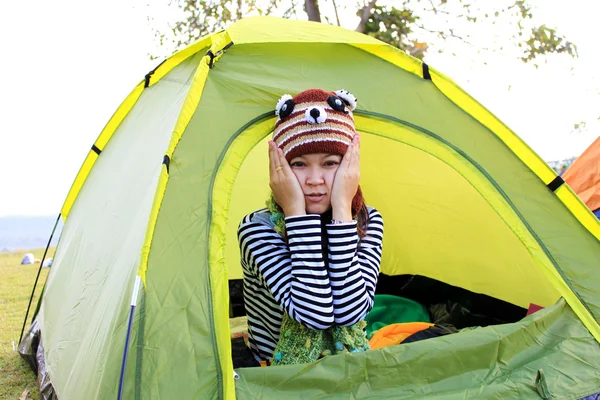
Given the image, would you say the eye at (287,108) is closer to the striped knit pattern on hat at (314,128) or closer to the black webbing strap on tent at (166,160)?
the striped knit pattern on hat at (314,128)

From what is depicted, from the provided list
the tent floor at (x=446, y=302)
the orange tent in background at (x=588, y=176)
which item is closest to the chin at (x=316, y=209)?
the tent floor at (x=446, y=302)

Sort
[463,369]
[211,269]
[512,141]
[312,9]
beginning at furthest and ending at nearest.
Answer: [312,9], [512,141], [463,369], [211,269]

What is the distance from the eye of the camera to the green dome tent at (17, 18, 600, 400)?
4.46 feet

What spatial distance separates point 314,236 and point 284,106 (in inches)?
15.1

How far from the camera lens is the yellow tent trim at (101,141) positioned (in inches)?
96.3

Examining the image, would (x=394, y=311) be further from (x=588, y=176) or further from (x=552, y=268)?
(x=588, y=176)

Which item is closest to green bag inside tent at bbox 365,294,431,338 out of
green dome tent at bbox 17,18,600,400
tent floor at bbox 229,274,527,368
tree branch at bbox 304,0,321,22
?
tent floor at bbox 229,274,527,368

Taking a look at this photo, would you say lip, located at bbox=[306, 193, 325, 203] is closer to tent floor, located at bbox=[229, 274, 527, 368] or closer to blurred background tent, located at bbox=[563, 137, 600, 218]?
tent floor, located at bbox=[229, 274, 527, 368]

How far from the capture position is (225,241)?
5.51ft

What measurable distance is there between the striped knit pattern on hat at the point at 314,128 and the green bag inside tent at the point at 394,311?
1.35 meters

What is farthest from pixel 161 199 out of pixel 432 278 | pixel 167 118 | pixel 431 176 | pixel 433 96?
pixel 432 278

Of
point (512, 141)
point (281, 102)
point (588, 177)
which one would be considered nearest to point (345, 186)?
point (281, 102)

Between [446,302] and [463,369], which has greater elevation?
[446,302]

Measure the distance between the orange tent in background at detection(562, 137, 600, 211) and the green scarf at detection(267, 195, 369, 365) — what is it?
190cm
